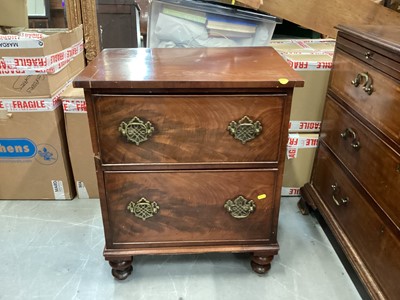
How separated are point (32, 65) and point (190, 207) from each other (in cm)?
86

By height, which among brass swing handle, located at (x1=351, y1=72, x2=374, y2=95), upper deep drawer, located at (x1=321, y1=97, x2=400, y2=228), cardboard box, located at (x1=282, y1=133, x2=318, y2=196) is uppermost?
brass swing handle, located at (x1=351, y1=72, x2=374, y2=95)

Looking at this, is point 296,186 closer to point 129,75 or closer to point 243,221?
point 243,221

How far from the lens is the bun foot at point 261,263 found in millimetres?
1229

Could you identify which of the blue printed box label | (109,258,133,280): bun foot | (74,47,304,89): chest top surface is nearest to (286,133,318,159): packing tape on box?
(74,47,304,89): chest top surface

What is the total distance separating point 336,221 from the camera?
129cm

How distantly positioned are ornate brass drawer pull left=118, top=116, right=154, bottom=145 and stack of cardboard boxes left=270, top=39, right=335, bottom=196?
73 cm

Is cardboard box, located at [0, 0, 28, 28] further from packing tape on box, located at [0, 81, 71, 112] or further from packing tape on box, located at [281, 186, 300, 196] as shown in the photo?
packing tape on box, located at [281, 186, 300, 196]

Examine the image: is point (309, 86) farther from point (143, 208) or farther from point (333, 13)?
point (143, 208)

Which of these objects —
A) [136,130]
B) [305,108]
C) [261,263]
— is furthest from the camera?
[305,108]

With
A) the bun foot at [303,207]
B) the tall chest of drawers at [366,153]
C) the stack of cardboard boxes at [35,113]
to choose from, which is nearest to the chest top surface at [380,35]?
the tall chest of drawers at [366,153]

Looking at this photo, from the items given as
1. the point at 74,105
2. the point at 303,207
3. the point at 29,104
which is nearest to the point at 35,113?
the point at 29,104

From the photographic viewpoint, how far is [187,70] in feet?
3.40

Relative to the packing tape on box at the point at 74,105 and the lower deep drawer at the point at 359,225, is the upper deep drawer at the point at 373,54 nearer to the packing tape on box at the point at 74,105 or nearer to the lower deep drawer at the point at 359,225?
the lower deep drawer at the point at 359,225

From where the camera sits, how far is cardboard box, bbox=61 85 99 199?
4.88ft
